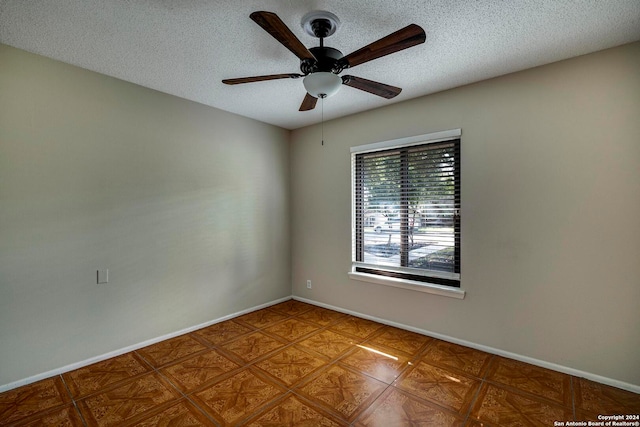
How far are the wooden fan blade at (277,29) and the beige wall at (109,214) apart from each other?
2049 millimetres

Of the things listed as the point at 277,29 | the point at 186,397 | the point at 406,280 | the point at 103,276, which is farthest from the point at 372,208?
the point at 103,276

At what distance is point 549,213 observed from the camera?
2.49 metres

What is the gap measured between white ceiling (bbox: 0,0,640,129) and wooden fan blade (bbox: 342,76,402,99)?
0.32 metres

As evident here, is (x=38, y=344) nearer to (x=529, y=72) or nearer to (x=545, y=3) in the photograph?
(x=545, y=3)

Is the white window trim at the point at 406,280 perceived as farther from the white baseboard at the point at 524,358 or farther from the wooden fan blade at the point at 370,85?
the wooden fan blade at the point at 370,85

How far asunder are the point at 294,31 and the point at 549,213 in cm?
246

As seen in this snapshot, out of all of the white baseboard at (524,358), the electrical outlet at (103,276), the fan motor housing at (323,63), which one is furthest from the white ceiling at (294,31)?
the white baseboard at (524,358)

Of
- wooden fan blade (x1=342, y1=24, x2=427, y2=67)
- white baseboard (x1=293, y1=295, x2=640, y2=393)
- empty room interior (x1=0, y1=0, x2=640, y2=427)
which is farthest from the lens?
white baseboard (x1=293, y1=295, x2=640, y2=393)

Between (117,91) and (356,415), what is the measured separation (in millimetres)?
3344

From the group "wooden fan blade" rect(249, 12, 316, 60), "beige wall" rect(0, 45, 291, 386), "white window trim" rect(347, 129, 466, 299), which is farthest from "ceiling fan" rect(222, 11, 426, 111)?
"beige wall" rect(0, 45, 291, 386)

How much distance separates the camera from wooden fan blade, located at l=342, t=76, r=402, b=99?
6.78 feet

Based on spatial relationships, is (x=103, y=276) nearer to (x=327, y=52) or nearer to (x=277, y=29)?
(x=277, y=29)

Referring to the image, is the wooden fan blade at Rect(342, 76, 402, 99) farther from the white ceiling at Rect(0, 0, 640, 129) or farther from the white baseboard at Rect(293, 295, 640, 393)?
the white baseboard at Rect(293, 295, 640, 393)

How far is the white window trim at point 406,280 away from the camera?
2.97 m
